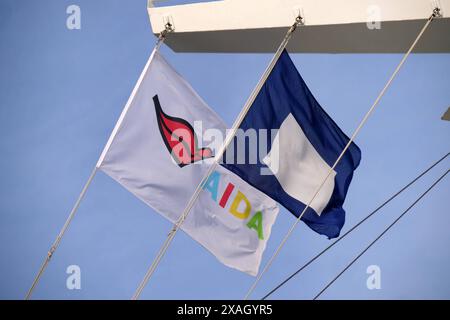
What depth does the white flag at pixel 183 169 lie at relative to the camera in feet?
30.5

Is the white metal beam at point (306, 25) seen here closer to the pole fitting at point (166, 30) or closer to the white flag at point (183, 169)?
the pole fitting at point (166, 30)

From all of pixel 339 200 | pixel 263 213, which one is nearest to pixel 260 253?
pixel 263 213

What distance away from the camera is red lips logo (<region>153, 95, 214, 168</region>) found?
9.70 meters

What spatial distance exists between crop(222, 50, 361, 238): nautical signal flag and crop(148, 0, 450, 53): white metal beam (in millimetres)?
559

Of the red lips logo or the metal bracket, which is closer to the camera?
the metal bracket

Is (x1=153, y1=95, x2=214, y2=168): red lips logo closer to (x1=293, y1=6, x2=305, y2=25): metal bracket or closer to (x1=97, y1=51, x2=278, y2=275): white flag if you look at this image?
(x1=97, y1=51, x2=278, y2=275): white flag

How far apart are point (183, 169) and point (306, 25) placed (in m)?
2.73

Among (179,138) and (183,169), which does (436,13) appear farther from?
(183,169)

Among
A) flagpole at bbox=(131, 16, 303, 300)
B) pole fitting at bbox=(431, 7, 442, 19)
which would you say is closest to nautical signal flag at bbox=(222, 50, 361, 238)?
flagpole at bbox=(131, 16, 303, 300)

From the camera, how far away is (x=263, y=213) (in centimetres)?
1058

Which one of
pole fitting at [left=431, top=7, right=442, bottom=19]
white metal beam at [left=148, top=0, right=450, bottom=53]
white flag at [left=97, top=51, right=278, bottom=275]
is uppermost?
white metal beam at [left=148, top=0, right=450, bottom=53]

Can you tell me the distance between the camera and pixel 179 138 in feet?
32.5

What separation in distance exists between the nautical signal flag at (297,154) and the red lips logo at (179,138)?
2.89ft
